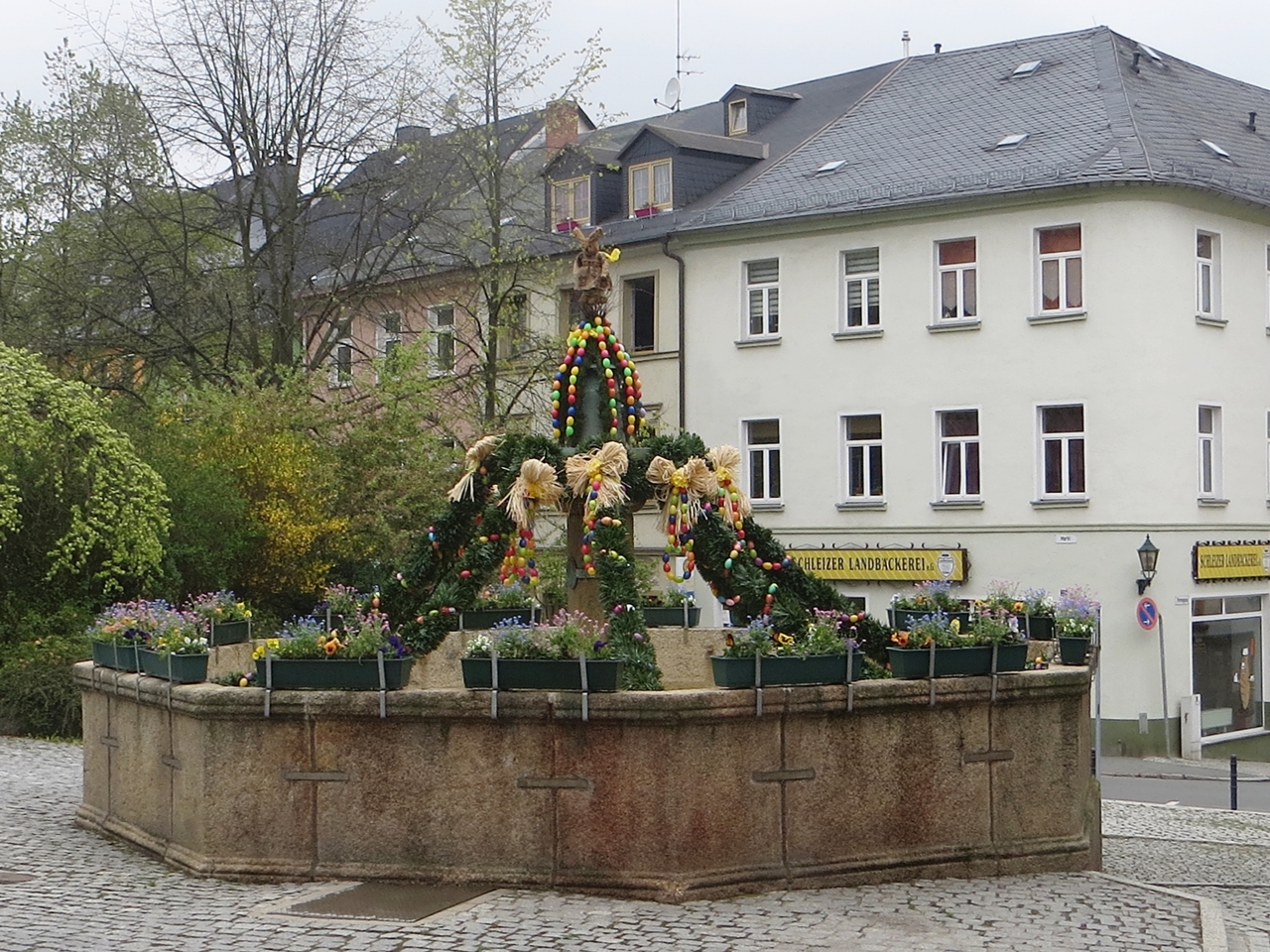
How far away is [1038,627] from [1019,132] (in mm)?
19589

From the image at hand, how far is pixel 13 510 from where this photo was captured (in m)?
22.3

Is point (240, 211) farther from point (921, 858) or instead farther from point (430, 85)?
point (921, 858)

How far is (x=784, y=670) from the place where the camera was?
11.0m

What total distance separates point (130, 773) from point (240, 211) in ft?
65.6

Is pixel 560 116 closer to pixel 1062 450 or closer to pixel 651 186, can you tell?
pixel 651 186

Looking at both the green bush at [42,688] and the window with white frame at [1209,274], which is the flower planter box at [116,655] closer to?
the green bush at [42,688]

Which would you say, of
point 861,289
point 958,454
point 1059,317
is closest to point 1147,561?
point 958,454

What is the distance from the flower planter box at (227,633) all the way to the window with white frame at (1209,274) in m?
20.5

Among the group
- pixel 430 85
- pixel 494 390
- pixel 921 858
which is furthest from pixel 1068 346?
pixel 921 858

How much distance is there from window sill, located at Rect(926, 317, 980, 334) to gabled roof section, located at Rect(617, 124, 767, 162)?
6.83m

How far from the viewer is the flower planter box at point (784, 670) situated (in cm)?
1088

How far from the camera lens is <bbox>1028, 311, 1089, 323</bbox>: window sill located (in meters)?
30.2

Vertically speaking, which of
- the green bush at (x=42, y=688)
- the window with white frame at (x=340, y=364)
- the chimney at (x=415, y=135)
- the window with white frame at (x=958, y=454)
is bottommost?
the green bush at (x=42, y=688)

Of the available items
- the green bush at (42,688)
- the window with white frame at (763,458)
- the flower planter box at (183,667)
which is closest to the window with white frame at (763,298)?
the window with white frame at (763,458)
